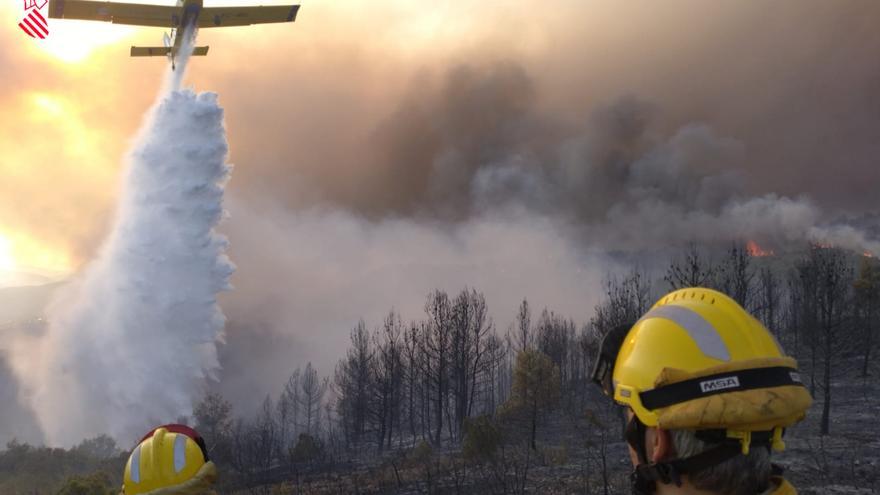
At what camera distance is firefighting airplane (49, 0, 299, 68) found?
99.7 feet

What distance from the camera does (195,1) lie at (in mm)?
29625

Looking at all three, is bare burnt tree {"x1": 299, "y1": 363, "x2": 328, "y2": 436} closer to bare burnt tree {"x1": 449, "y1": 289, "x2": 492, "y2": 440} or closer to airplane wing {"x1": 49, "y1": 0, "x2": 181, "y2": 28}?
bare burnt tree {"x1": 449, "y1": 289, "x2": 492, "y2": 440}

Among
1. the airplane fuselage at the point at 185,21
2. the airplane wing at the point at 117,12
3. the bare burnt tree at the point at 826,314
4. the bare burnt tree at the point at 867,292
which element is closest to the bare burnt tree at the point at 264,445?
the airplane fuselage at the point at 185,21

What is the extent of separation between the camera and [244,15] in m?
33.3

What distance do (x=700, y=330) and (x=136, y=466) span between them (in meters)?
2.69

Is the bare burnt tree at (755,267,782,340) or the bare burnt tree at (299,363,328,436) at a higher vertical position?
the bare burnt tree at (755,267,782,340)

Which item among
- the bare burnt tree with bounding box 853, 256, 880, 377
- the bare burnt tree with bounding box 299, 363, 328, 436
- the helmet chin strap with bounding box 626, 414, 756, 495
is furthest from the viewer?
the bare burnt tree with bounding box 299, 363, 328, 436

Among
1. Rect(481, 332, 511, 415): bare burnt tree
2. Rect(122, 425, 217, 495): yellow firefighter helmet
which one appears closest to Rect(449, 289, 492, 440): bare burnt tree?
Rect(481, 332, 511, 415): bare burnt tree

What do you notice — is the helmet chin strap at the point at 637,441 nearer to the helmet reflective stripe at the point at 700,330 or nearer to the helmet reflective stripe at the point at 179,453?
the helmet reflective stripe at the point at 700,330

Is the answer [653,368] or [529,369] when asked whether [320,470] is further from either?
[653,368]

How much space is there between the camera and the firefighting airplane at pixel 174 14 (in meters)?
30.4

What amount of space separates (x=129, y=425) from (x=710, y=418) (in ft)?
133

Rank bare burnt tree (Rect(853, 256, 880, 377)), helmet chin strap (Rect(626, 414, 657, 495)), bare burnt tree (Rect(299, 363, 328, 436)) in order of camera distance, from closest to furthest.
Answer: helmet chin strap (Rect(626, 414, 657, 495)) → bare burnt tree (Rect(853, 256, 880, 377)) → bare burnt tree (Rect(299, 363, 328, 436))

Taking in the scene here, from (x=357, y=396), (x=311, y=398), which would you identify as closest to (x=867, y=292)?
(x=357, y=396)
